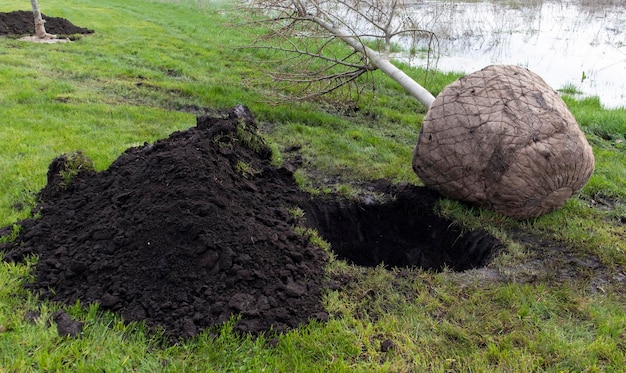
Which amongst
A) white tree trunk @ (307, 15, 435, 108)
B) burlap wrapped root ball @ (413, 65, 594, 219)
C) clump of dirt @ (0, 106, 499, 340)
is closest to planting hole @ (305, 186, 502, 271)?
clump of dirt @ (0, 106, 499, 340)

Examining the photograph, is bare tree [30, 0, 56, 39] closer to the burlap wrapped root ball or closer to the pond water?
the pond water

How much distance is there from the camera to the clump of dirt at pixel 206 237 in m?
2.82

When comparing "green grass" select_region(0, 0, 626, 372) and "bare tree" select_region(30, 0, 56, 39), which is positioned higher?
"bare tree" select_region(30, 0, 56, 39)

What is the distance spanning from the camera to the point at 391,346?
8.73ft

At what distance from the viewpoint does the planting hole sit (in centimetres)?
427

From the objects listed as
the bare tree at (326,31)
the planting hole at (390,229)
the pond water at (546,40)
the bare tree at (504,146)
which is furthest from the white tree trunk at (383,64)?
the pond water at (546,40)

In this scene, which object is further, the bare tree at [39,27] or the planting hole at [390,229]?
the bare tree at [39,27]

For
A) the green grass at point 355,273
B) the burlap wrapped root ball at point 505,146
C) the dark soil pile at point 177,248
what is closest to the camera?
the green grass at point 355,273

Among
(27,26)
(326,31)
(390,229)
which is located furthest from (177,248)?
(27,26)

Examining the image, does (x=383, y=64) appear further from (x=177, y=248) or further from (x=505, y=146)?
(x=177, y=248)

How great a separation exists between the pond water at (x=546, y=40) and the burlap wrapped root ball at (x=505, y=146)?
13.1ft

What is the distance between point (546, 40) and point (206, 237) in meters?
14.6

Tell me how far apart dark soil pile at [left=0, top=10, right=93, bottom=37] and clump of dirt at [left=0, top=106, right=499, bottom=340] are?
9748mm

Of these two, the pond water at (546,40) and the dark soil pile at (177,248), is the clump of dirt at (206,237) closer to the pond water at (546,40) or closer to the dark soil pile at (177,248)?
the dark soil pile at (177,248)
